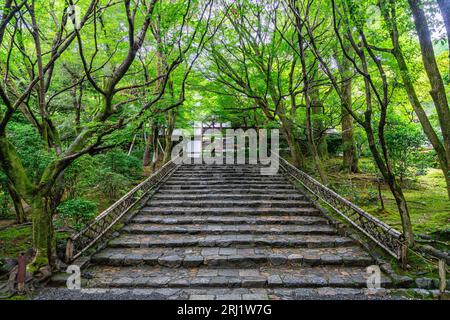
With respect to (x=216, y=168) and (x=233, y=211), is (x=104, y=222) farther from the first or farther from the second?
(x=216, y=168)

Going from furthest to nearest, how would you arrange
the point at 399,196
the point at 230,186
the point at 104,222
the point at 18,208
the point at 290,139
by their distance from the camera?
1. the point at 290,139
2. the point at 230,186
3. the point at 18,208
4. the point at 104,222
5. the point at 399,196

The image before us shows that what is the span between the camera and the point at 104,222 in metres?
6.14

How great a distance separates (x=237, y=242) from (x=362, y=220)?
2989mm

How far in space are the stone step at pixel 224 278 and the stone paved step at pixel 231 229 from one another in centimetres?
141

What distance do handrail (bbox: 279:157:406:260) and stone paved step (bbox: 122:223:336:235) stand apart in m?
0.66

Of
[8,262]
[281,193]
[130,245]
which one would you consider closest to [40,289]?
[8,262]

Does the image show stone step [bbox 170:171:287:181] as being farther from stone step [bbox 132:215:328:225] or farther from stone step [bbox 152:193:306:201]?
stone step [bbox 132:215:328:225]

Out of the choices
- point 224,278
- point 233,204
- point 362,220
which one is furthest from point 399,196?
point 233,204

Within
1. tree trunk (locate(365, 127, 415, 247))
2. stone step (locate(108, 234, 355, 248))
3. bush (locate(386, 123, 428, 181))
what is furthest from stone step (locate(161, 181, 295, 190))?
tree trunk (locate(365, 127, 415, 247))

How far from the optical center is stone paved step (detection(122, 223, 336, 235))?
638 centimetres

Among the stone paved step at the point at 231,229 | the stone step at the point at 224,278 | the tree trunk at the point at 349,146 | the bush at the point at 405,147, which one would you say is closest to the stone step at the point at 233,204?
the stone paved step at the point at 231,229

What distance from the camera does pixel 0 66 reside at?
19.2ft
